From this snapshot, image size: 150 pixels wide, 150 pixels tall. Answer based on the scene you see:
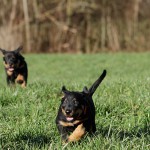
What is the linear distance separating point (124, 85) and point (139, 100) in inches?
47.0

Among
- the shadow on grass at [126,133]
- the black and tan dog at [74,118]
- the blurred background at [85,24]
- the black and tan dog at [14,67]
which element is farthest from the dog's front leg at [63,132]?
the blurred background at [85,24]

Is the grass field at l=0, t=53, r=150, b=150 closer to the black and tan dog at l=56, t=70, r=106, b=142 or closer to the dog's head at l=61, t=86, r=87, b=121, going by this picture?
the black and tan dog at l=56, t=70, r=106, b=142

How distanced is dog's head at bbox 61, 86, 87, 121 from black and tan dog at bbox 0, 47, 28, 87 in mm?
4184

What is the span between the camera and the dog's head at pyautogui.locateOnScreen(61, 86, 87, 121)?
4.94m

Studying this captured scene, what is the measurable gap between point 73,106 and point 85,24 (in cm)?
2662

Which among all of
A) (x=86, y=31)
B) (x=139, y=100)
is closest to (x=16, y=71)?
(x=139, y=100)

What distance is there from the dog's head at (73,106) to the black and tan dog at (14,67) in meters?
4.18

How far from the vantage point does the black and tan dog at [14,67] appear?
9297 millimetres

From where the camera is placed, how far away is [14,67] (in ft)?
30.8

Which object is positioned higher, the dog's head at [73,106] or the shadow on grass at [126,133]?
the dog's head at [73,106]

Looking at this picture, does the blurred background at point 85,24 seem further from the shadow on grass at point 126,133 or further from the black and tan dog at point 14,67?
the shadow on grass at point 126,133

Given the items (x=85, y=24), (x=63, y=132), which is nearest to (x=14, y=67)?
(x=63, y=132)

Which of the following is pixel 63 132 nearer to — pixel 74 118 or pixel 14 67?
pixel 74 118

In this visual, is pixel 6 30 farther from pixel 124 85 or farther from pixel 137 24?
pixel 124 85
